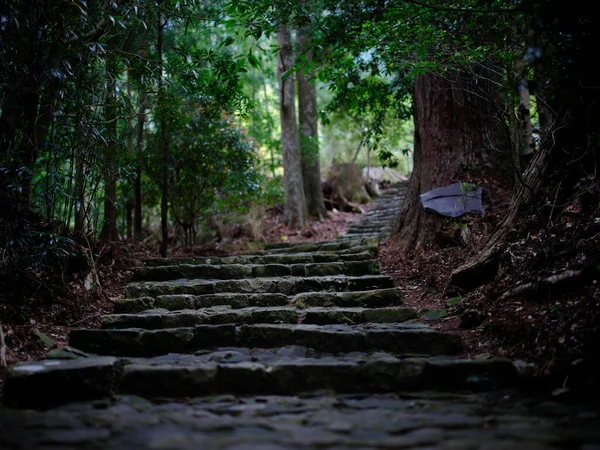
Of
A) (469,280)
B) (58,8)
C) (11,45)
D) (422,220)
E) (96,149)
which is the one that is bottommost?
(469,280)

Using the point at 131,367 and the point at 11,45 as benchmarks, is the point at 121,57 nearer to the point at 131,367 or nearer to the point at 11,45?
the point at 11,45

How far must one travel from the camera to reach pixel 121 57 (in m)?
5.38

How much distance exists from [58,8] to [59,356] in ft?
10.1

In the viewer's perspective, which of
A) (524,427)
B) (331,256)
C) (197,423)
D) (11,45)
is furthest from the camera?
(331,256)

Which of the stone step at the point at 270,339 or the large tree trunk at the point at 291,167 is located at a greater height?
the large tree trunk at the point at 291,167

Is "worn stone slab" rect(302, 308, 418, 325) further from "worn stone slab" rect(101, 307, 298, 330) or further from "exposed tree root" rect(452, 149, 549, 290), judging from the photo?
"exposed tree root" rect(452, 149, 549, 290)

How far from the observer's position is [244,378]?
3129 mm

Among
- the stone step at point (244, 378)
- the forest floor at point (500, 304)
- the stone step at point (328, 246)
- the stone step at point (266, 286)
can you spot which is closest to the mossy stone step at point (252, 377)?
the stone step at point (244, 378)

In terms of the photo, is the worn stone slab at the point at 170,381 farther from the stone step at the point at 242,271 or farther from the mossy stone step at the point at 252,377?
the stone step at the point at 242,271

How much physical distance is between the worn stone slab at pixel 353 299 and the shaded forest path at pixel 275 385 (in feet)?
0.04

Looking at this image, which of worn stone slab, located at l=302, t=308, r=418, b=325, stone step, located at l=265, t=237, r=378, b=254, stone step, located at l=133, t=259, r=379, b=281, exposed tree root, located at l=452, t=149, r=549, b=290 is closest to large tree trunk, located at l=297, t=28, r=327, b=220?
stone step, located at l=265, t=237, r=378, b=254

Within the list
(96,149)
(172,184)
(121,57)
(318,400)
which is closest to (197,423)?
(318,400)

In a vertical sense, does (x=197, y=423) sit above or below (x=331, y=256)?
below

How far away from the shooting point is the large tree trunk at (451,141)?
651 centimetres
